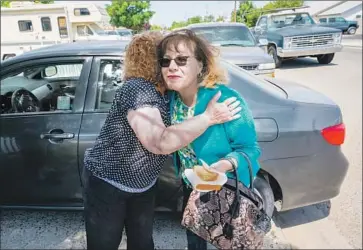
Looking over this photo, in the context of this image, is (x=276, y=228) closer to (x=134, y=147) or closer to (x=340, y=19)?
(x=134, y=147)

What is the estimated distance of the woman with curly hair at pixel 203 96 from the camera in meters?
1.38

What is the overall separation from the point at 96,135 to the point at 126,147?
0.94m

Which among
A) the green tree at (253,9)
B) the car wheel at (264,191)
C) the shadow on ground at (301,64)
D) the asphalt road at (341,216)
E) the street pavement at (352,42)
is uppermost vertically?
the green tree at (253,9)

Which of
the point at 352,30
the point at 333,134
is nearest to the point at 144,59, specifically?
the point at 333,134

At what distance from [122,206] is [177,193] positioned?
86 cm

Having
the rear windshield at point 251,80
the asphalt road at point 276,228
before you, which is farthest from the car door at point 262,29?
the rear windshield at point 251,80

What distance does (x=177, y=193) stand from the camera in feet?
7.89

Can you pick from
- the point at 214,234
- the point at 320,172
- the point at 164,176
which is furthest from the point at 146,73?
the point at 320,172

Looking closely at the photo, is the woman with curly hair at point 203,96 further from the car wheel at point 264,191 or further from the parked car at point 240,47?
the parked car at point 240,47

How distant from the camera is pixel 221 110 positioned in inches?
51.3

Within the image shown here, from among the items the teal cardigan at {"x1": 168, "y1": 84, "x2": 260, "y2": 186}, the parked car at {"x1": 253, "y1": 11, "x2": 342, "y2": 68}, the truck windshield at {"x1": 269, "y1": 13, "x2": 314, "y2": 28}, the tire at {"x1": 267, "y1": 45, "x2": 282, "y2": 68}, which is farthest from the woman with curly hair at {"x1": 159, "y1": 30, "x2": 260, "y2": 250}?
the truck windshield at {"x1": 269, "y1": 13, "x2": 314, "y2": 28}

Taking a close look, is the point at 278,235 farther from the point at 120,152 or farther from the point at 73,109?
the point at 73,109

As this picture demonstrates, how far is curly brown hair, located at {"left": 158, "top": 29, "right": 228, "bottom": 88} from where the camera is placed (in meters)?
1.43

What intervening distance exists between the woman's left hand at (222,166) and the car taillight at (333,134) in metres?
1.29
